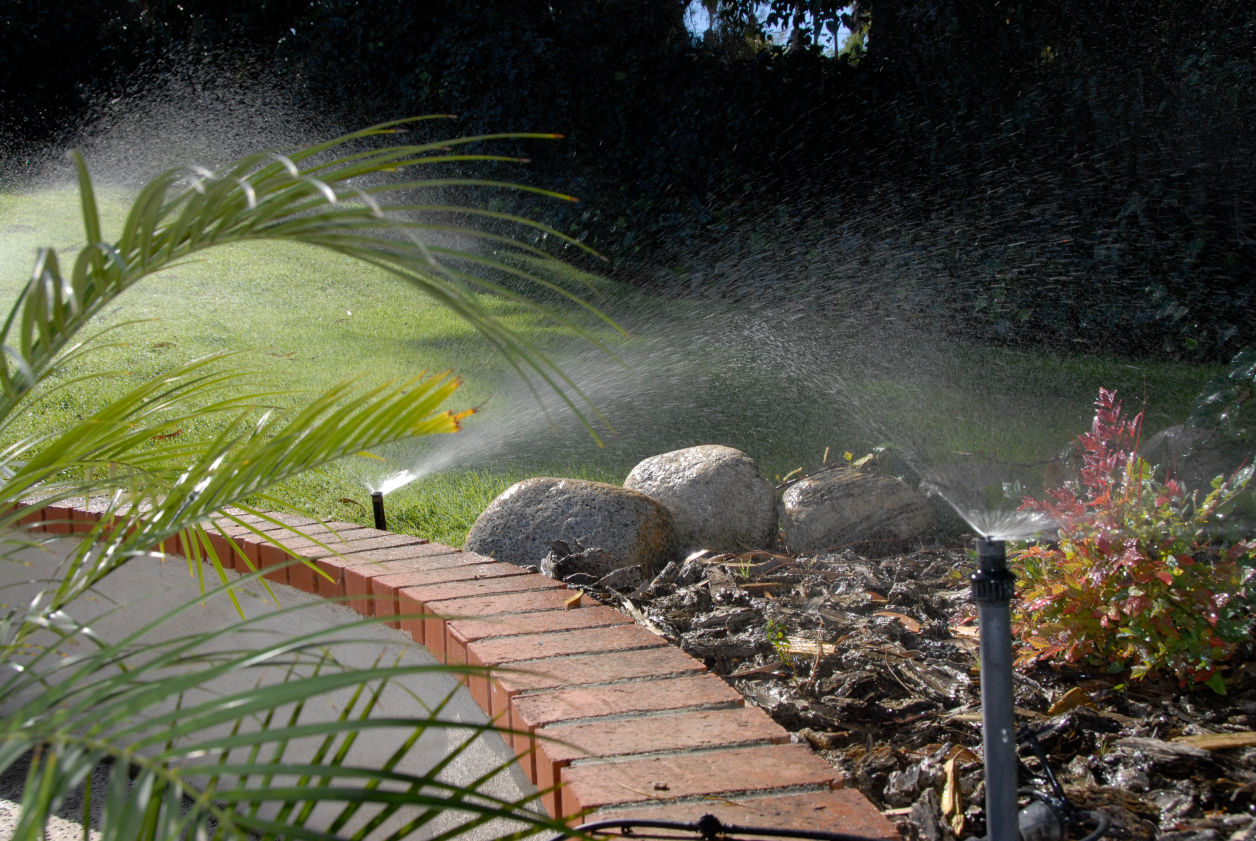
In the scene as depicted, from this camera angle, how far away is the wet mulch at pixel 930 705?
1.76m

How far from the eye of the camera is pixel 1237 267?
7.60 meters

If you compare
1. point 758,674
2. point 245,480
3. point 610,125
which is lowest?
point 758,674

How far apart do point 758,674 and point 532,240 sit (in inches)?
332

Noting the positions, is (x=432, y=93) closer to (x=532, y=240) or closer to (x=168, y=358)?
(x=532, y=240)

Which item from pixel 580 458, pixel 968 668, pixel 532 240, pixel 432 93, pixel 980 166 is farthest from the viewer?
pixel 432 93

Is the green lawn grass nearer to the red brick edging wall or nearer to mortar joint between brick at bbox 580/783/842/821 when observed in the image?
the red brick edging wall

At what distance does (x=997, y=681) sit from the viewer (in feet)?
4.18

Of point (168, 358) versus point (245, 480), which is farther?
point (168, 358)

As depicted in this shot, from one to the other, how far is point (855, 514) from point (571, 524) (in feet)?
3.29

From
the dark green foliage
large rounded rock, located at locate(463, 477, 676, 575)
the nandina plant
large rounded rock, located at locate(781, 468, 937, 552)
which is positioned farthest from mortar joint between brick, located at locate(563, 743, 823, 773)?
the dark green foliage

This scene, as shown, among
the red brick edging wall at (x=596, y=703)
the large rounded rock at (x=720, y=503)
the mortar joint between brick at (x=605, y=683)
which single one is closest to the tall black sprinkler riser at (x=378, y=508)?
the red brick edging wall at (x=596, y=703)

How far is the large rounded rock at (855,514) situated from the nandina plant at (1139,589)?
116 cm

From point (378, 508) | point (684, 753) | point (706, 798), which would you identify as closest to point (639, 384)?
point (378, 508)

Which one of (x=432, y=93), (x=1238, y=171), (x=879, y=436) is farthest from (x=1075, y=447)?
(x=432, y=93)
